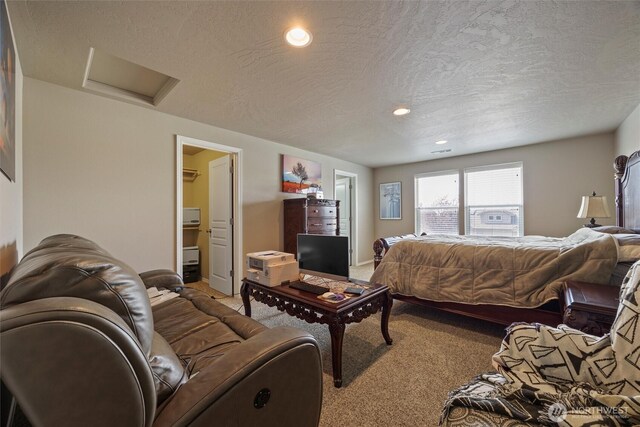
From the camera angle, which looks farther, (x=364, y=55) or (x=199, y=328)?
(x=364, y=55)

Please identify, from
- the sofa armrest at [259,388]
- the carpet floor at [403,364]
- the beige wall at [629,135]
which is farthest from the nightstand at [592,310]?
the beige wall at [629,135]

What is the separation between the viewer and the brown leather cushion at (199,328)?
127cm

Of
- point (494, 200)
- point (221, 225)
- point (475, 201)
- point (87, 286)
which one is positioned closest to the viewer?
point (87, 286)

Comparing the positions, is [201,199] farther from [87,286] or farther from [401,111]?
[87,286]

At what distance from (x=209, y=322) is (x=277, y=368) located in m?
0.90

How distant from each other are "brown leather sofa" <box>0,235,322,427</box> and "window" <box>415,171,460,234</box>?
496cm

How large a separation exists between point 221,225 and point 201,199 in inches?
45.9

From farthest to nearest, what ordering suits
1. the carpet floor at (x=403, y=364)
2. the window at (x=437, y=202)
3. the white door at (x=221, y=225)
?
the window at (x=437, y=202)
the white door at (x=221, y=225)
the carpet floor at (x=403, y=364)

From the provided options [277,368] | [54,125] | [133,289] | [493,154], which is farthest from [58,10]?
[493,154]

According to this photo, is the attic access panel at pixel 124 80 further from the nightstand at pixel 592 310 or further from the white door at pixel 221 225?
the nightstand at pixel 592 310

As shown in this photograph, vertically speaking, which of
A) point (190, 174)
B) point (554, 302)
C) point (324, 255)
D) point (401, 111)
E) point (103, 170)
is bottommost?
point (554, 302)

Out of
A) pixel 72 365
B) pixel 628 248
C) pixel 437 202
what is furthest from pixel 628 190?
pixel 72 365

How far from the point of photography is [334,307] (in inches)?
68.4

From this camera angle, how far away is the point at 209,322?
1.59 m
